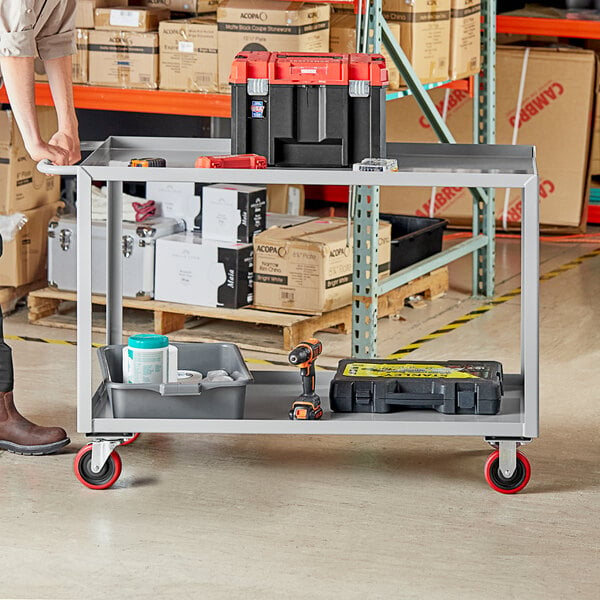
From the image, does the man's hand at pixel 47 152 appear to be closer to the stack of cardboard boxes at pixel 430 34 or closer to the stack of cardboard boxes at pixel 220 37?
the stack of cardboard boxes at pixel 220 37

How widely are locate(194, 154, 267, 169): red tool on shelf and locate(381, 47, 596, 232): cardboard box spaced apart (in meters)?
4.92

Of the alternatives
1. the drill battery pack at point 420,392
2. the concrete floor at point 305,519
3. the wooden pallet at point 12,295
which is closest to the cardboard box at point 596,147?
the concrete floor at point 305,519

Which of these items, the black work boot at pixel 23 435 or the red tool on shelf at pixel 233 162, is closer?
the red tool on shelf at pixel 233 162

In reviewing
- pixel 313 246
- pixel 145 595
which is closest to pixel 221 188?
pixel 313 246

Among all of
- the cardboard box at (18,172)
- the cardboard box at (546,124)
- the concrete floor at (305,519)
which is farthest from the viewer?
the cardboard box at (546,124)

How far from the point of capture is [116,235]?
466 cm

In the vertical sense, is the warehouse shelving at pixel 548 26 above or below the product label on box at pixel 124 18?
below

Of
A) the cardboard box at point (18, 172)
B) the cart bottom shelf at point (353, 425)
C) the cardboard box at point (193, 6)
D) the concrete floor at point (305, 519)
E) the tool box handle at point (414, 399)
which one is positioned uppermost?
the cardboard box at point (193, 6)

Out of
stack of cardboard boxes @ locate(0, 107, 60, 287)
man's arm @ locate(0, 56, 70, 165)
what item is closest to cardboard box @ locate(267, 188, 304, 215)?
stack of cardboard boxes @ locate(0, 107, 60, 287)

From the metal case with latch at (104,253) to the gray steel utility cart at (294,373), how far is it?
1.59 m

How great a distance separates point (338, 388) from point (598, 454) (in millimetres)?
1062

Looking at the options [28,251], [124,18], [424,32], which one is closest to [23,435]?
[28,251]

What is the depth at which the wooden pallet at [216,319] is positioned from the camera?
611cm

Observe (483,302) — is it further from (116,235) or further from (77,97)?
(116,235)
